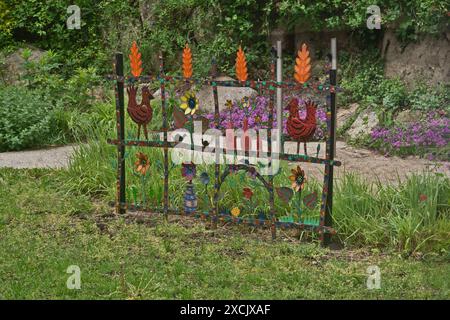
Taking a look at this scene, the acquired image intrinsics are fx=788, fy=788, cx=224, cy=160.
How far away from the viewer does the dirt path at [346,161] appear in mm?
7805

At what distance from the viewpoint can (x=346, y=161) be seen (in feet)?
27.5

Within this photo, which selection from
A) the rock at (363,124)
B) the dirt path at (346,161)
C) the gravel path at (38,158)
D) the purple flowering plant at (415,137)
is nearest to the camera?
the dirt path at (346,161)

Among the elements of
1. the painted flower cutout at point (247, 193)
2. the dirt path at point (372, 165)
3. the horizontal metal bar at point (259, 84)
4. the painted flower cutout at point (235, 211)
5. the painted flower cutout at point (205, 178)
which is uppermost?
the horizontal metal bar at point (259, 84)

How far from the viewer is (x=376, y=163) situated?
8352 millimetres

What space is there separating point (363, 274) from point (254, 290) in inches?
29.9

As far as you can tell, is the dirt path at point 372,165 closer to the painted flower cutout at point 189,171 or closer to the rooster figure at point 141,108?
the painted flower cutout at point 189,171

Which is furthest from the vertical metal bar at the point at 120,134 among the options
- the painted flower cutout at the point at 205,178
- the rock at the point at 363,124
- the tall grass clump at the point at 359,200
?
the rock at the point at 363,124

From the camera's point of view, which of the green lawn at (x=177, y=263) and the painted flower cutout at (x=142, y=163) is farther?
the painted flower cutout at (x=142, y=163)

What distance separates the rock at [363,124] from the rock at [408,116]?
0.29 meters

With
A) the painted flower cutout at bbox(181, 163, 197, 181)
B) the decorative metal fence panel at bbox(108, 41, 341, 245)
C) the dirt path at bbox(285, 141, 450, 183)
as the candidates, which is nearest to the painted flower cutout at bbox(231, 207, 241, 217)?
the decorative metal fence panel at bbox(108, 41, 341, 245)

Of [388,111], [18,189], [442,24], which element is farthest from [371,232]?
[442,24]

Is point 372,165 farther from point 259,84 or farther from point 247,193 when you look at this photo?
point 259,84

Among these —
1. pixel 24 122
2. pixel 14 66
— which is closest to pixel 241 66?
pixel 24 122

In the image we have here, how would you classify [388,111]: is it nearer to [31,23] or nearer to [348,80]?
[348,80]
